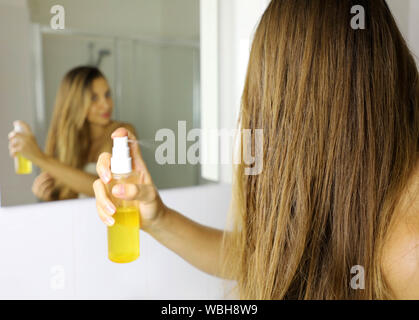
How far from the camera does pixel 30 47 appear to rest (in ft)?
2.17

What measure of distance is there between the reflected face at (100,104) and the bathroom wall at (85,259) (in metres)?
0.17

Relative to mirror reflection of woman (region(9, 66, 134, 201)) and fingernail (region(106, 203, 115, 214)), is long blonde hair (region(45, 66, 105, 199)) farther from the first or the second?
fingernail (region(106, 203, 115, 214))

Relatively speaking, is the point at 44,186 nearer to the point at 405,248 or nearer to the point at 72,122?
the point at 72,122

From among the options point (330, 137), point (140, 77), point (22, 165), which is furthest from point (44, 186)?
point (330, 137)

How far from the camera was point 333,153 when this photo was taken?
0.53 metres

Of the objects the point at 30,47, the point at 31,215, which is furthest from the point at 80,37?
the point at 31,215

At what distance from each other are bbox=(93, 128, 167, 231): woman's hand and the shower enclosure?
0.47 feet

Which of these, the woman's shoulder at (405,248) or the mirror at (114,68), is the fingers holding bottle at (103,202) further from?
the woman's shoulder at (405,248)

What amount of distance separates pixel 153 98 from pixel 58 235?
344 mm

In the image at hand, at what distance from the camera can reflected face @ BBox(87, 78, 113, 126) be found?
73cm

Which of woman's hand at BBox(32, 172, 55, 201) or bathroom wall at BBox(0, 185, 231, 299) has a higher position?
woman's hand at BBox(32, 172, 55, 201)

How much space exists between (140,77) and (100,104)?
4.1 inches

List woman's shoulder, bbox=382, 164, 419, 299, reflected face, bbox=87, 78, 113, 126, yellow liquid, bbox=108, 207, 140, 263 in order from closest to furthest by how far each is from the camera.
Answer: woman's shoulder, bbox=382, 164, 419, 299
yellow liquid, bbox=108, 207, 140, 263
reflected face, bbox=87, 78, 113, 126

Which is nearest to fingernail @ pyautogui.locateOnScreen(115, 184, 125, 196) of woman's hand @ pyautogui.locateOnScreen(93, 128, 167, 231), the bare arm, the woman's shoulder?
woman's hand @ pyautogui.locateOnScreen(93, 128, 167, 231)
